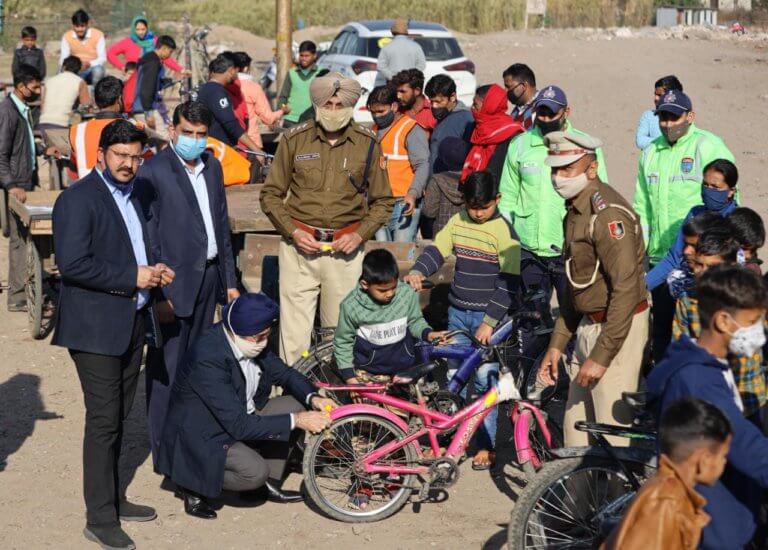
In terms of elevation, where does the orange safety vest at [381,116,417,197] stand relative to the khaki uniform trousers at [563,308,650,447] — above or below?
above

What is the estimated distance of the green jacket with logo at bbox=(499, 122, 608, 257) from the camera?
7.14 m

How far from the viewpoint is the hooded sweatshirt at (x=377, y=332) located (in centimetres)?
620

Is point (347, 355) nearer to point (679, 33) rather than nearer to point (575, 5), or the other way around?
point (679, 33)

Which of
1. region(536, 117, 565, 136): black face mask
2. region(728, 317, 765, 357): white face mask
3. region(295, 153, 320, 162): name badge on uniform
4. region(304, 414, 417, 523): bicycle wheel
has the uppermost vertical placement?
region(536, 117, 565, 136): black face mask

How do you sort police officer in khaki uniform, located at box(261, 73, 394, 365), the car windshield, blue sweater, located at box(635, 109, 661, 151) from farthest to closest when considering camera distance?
1. the car windshield
2. blue sweater, located at box(635, 109, 661, 151)
3. police officer in khaki uniform, located at box(261, 73, 394, 365)

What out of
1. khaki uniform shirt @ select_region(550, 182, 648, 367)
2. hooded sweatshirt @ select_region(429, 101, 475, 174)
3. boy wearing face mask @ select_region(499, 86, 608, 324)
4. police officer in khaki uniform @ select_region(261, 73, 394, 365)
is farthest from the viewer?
hooded sweatshirt @ select_region(429, 101, 475, 174)

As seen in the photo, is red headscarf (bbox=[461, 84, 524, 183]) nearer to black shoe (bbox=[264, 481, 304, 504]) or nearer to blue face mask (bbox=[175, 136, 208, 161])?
blue face mask (bbox=[175, 136, 208, 161])

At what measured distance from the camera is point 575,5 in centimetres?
4122

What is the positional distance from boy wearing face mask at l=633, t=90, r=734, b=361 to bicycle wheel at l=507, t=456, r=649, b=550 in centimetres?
204

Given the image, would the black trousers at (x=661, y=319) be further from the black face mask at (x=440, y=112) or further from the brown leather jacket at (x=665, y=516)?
the black face mask at (x=440, y=112)

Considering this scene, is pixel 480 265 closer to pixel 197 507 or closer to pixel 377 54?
pixel 197 507

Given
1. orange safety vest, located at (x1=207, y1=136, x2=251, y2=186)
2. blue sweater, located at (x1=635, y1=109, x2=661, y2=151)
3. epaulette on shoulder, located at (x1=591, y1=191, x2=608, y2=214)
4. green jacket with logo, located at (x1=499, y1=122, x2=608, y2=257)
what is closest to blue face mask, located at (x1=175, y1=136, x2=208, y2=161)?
green jacket with logo, located at (x1=499, y1=122, x2=608, y2=257)

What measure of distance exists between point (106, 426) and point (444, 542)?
1.81 m

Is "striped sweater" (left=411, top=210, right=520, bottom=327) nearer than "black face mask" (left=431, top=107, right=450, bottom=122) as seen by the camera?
Yes
